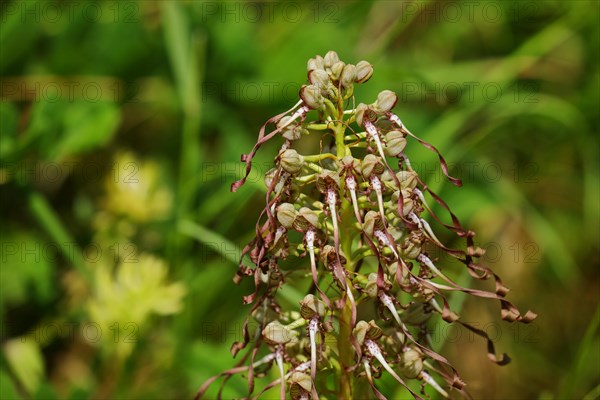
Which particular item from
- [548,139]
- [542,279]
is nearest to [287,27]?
[548,139]

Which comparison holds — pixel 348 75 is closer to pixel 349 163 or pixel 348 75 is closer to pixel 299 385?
pixel 349 163

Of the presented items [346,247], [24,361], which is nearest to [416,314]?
[346,247]

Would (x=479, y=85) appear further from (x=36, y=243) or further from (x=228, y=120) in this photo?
(x=36, y=243)

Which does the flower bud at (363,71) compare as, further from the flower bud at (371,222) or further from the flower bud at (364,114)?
the flower bud at (371,222)

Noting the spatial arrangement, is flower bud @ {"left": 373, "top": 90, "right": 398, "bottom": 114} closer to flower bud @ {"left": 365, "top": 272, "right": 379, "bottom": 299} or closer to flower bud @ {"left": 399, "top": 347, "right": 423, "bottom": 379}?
flower bud @ {"left": 365, "top": 272, "right": 379, "bottom": 299}

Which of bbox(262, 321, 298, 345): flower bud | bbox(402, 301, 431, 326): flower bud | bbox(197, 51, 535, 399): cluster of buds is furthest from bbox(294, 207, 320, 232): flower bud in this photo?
bbox(402, 301, 431, 326): flower bud

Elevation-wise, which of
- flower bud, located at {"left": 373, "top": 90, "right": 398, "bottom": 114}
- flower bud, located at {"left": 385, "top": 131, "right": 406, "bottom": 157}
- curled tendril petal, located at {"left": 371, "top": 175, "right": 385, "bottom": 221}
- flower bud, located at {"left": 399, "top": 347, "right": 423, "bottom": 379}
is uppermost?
flower bud, located at {"left": 373, "top": 90, "right": 398, "bottom": 114}
